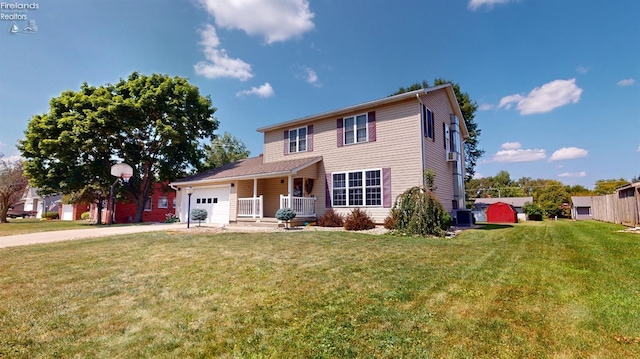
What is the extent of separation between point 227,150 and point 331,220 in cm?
3127

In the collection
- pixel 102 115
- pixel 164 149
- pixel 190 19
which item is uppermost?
pixel 190 19

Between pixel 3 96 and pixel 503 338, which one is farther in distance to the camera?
pixel 3 96

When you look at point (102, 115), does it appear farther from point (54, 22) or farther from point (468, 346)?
point (468, 346)

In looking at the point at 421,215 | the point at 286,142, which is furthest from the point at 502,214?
the point at 286,142

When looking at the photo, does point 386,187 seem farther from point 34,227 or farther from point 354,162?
point 34,227

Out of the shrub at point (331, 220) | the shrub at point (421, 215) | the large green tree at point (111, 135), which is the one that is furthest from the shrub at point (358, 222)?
the large green tree at point (111, 135)

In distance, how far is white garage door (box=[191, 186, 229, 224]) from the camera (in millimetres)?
16312

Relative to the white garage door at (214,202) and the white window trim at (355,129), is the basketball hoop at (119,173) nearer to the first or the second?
the white garage door at (214,202)

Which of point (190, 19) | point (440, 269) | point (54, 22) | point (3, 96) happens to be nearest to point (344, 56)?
point (190, 19)

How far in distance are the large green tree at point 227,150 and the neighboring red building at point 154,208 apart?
1423cm

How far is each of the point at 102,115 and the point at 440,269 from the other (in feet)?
74.1

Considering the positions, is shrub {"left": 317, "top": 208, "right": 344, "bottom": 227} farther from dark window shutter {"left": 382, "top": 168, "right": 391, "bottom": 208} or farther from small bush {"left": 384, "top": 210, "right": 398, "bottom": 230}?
small bush {"left": 384, "top": 210, "right": 398, "bottom": 230}

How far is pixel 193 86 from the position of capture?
22375 millimetres

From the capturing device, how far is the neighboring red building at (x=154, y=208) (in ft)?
79.3
